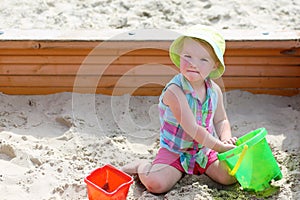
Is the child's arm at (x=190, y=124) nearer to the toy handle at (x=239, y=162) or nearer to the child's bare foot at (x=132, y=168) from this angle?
the toy handle at (x=239, y=162)

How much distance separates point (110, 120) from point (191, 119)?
58 cm

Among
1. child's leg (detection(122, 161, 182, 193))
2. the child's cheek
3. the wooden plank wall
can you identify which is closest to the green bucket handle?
child's leg (detection(122, 161, 182, 193))

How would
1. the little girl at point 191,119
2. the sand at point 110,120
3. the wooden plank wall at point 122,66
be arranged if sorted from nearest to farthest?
1. the little girl at point 191,119
2. the sand at point 110,120
3. the wooden plank wall at point 122,66

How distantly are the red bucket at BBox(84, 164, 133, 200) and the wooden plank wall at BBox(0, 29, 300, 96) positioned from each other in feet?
2.20

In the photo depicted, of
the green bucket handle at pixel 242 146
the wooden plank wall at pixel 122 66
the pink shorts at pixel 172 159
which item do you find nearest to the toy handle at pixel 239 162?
the green bucket handle at pixel 242 146

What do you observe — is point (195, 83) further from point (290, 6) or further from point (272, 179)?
point (290, 6)

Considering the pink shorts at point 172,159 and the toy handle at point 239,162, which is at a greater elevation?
the toy handle at point 239,162

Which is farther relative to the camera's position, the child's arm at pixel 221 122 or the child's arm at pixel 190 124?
the child's arm at pixel 221 122

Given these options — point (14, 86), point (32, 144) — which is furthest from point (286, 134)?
point (14, 86)

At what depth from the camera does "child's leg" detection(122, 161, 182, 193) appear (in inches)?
87.0

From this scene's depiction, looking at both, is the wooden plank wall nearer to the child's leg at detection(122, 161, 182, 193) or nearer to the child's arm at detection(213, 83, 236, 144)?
the child's arm at detection(213, 83, 236, 144)

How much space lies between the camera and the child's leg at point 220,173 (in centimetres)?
224

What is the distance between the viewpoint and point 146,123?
267cm

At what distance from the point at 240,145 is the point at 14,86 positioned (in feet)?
3.82
